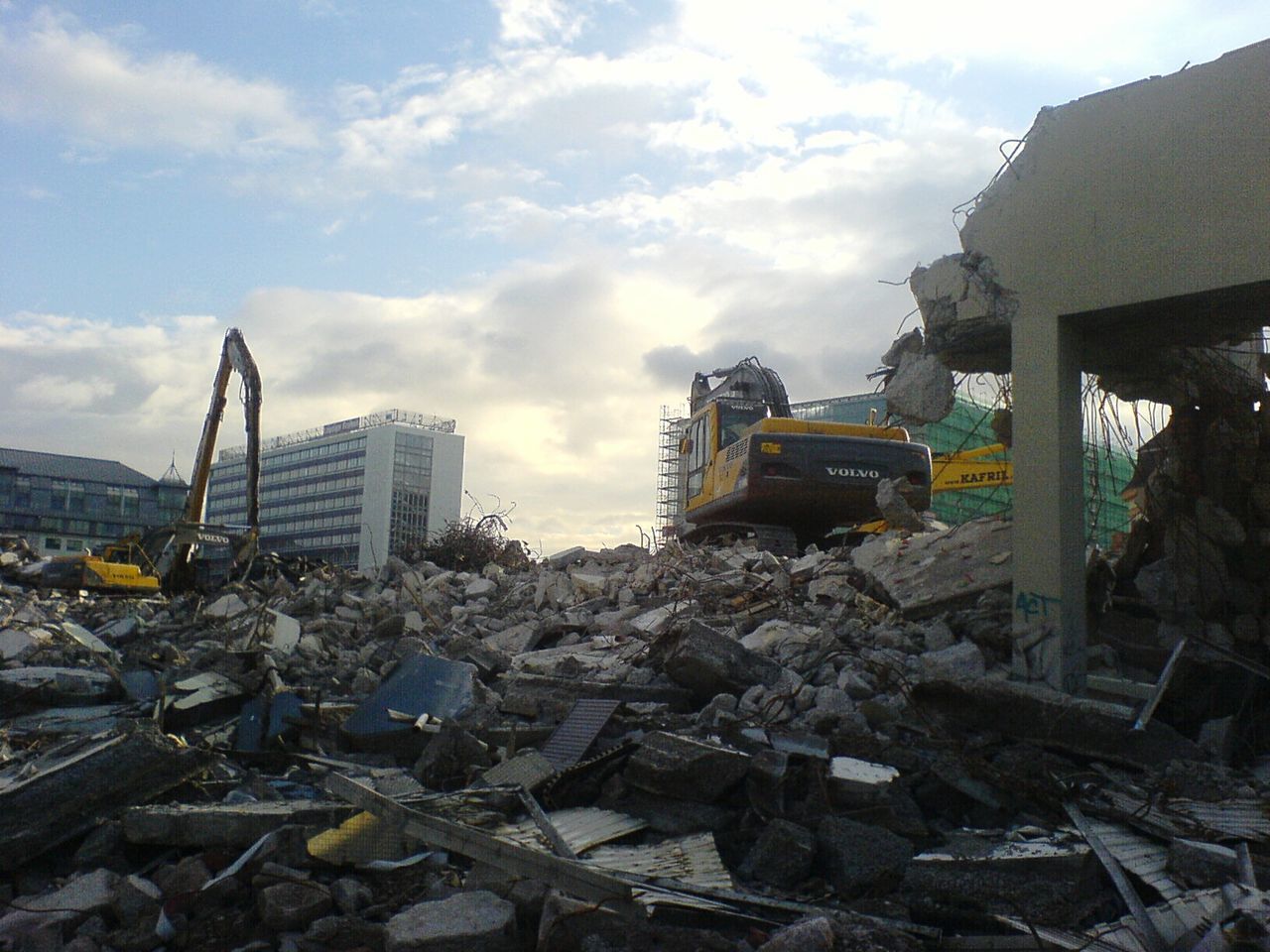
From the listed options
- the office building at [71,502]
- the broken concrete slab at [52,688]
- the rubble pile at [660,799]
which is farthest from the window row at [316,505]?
the rubble pile at [660,799]

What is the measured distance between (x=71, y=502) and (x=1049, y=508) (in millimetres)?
65646

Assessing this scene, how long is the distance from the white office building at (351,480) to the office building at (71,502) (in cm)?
511

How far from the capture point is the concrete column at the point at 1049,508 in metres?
6.41

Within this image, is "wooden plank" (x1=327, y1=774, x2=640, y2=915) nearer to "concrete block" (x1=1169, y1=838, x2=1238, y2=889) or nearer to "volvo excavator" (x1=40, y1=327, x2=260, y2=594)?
"concrete block" (x1=1169, y1=838, x2=1238, y2=889)

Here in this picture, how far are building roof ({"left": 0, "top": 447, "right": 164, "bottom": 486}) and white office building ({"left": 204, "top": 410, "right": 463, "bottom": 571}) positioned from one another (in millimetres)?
9023

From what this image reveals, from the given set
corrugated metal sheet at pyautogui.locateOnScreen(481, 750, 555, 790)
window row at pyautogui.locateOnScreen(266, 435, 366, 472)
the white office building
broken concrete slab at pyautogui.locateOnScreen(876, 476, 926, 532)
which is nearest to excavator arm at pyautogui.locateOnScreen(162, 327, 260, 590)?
broken concrete slab at pyautogui.locateOnScreen(876, 476, 926, 532)

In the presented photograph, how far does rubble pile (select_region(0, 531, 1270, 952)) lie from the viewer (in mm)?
3779

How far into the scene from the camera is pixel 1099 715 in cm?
551

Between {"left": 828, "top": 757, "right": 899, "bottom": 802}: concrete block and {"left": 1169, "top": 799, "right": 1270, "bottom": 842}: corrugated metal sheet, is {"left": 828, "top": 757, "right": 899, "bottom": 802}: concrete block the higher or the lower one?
the higher one

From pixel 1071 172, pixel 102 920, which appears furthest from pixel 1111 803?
pixel 102 920

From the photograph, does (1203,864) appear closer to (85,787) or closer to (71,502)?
(85,787)

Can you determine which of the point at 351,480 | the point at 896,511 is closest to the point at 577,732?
the point at 896,511

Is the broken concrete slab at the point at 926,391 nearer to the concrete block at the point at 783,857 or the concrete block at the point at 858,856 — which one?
the concrete block at the point at 858,856

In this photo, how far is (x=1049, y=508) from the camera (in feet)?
21.1
